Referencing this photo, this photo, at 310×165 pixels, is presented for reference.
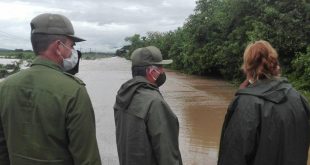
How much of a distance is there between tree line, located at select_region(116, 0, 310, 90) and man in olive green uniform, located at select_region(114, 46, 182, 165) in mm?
14181

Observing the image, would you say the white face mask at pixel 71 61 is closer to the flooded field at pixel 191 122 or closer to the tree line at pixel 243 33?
the flooded field at pixel 191 122

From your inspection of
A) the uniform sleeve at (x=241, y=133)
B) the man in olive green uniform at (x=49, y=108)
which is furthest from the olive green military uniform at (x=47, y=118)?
the uniform sleeve at (x=241, y=133)

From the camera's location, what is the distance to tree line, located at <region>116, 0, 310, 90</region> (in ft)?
62.7

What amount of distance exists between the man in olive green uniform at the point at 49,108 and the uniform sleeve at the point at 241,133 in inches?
44.1

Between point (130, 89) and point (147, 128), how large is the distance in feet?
1.10

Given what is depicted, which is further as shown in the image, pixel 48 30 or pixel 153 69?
pixel 153 69

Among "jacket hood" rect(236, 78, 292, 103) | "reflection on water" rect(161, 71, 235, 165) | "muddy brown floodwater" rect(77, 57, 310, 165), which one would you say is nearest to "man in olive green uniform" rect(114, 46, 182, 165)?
"jacket hood" rect(236, 78, 292, 103)

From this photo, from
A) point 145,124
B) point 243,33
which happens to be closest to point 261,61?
point 145,124

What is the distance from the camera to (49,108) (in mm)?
2670

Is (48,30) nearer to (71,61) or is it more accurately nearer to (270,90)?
(71,61)

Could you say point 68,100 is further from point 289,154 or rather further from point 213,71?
point 213,71

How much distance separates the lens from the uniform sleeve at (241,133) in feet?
11.0

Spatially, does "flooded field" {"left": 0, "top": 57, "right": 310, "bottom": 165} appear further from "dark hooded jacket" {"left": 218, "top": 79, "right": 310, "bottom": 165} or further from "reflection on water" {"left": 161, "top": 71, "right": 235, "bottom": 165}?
"dark hooded jacket" {"left": 218, "top": 79, "right": 310, "bottom": 165}

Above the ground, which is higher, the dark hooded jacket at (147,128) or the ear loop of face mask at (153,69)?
the ear loop of face mask at (153,69)
